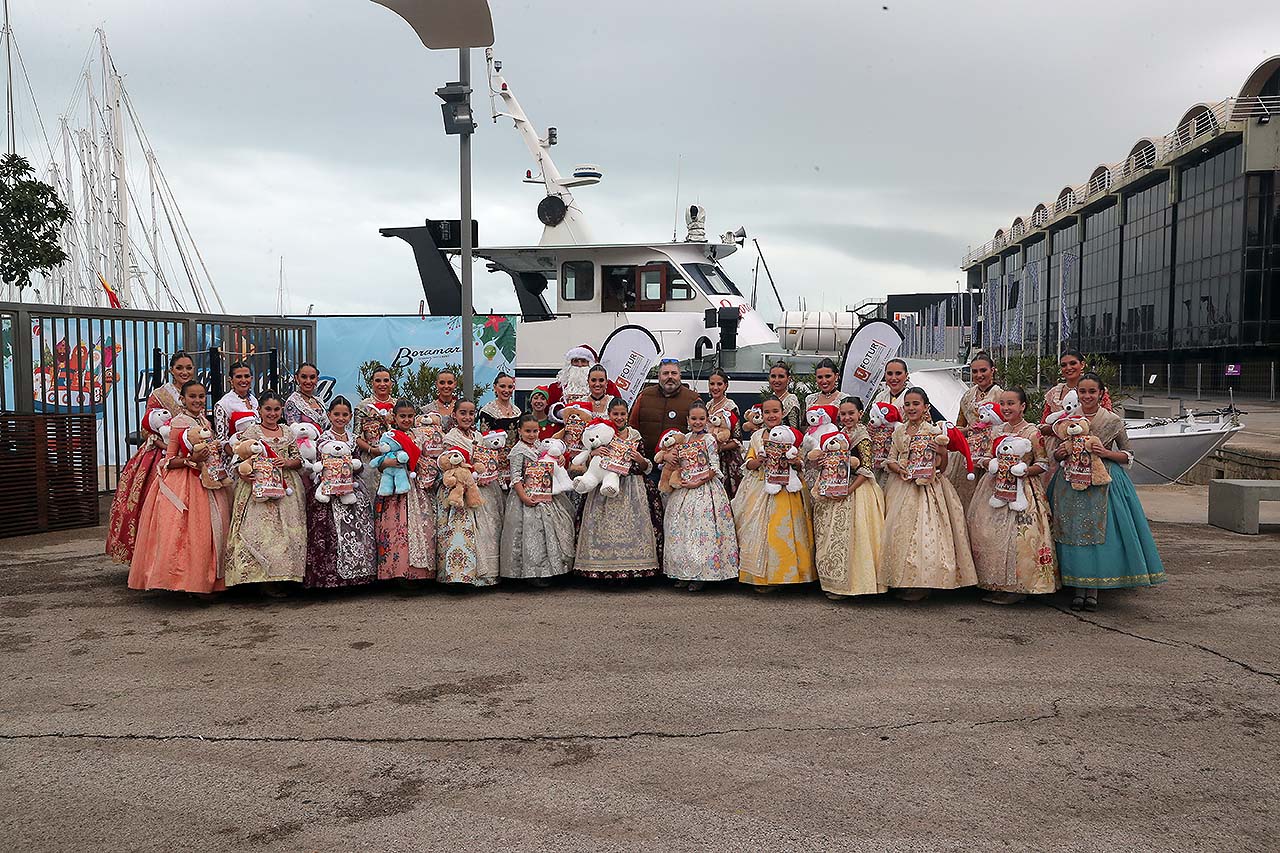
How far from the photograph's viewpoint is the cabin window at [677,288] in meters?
12.8

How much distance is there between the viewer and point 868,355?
8117mm

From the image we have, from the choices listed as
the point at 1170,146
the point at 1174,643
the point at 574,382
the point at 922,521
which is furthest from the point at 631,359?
the point at 1170,146

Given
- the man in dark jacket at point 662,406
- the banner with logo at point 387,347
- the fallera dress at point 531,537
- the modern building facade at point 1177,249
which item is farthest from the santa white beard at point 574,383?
the modern building facade at point 1177,249

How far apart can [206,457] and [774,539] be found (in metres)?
3.73

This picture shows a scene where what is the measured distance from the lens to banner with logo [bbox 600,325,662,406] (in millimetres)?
8828

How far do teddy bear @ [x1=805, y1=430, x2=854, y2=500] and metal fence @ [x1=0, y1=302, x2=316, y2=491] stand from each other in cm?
580

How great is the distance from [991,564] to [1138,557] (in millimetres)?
878

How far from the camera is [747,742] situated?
155 inches

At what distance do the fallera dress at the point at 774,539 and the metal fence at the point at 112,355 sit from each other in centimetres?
536

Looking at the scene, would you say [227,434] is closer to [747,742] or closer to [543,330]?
[747,742]

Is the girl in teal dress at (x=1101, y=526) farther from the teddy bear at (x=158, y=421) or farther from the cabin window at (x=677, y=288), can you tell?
the cabin window at (x=677, y=288)

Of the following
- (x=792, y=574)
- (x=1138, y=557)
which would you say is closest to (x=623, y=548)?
(x=792, y=574)

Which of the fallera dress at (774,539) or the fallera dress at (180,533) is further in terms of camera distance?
the fallera dress at (774,539)

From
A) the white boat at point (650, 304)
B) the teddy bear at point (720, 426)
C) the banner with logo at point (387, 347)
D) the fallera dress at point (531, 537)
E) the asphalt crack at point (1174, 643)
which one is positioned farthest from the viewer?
the banner with logo at point (387, 347)
